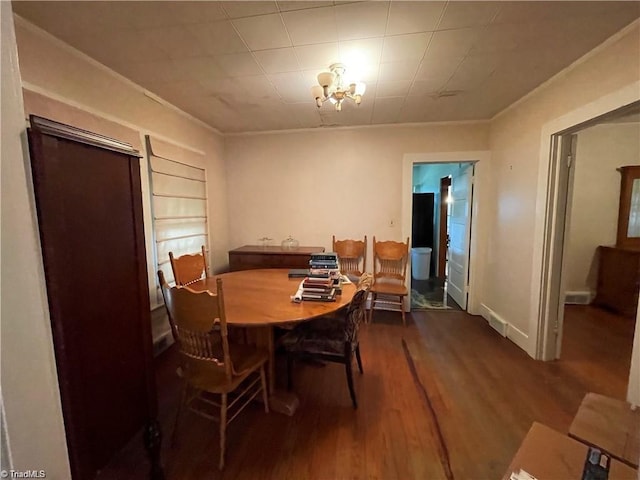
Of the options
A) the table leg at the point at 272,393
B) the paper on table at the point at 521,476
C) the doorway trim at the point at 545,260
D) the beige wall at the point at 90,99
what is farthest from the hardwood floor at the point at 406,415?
the beige wall at the point at 90,99

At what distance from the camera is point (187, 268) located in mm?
2486

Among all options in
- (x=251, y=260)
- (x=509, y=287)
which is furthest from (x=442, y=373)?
(x=251, y=260)

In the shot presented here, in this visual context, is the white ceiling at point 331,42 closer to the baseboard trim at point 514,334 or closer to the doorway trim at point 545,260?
the doorway trim at point 545,260

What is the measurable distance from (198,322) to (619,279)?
475 cm

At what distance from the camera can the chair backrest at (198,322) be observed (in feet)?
4.51

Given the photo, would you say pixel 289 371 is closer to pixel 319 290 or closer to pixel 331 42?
pixel 319 290

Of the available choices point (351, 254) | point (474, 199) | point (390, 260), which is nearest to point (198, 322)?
point (351, 254)

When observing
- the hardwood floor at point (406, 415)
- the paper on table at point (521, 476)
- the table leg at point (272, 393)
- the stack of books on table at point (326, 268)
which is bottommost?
the hardwood floor at point (406, 415)

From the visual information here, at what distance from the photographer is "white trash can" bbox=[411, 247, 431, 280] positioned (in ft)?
16.6

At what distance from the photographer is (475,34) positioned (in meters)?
1.63

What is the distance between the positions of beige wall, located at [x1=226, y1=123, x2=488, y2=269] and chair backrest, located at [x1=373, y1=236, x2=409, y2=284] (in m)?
0.15

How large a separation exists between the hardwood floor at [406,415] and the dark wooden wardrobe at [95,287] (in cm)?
45

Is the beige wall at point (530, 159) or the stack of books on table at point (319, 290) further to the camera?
the stack of books on table at point (319, 290)

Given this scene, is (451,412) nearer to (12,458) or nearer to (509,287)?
(509,287)
